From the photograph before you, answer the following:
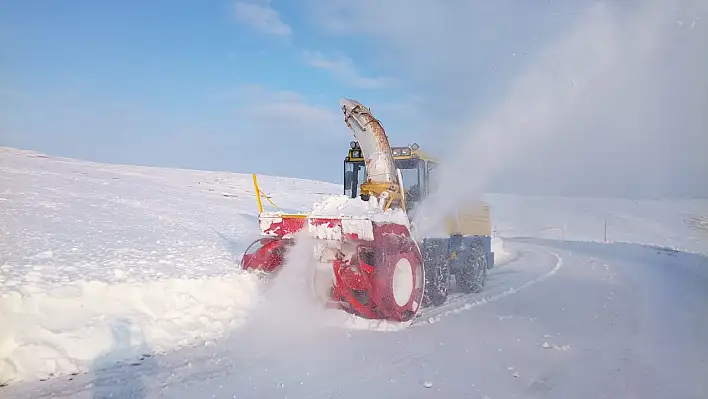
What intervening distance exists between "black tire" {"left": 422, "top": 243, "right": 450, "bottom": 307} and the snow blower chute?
92 cm

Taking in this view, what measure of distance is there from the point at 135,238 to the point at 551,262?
12999 millimetres

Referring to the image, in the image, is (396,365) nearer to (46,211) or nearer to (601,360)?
(601,360)

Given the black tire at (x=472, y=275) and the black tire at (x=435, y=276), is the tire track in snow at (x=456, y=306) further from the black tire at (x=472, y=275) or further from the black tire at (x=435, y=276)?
the black tire at (x=472, y=275)

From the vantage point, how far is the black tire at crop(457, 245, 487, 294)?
10.2 meters

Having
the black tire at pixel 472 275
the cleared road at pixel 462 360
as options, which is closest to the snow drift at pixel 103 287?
the cleared road at pixel 462 360

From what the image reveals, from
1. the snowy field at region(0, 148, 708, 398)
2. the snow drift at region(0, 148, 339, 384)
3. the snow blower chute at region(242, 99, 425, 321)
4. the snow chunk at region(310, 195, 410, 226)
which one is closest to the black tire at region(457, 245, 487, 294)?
the snowy field at region(0, 148, 708, 398)

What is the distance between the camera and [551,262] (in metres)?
16.3

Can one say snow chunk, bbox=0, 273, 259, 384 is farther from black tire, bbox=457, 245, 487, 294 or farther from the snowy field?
black tire, bbox=457, 245, 487, 294

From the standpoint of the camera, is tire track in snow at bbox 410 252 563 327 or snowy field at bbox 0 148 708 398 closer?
snowy field at bbox 0 148 708 398

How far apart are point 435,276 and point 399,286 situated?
5.44ft

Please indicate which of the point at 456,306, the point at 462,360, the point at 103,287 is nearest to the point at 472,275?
the point at 456,306

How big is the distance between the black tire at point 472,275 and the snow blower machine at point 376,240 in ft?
0.07

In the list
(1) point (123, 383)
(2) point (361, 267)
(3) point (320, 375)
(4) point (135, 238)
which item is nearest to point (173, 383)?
(1) point (123, 383)

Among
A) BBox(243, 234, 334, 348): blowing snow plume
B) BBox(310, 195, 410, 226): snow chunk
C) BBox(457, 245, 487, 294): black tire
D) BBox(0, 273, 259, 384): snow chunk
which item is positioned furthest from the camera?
BBox(457, 245, 487, 294): black tire
